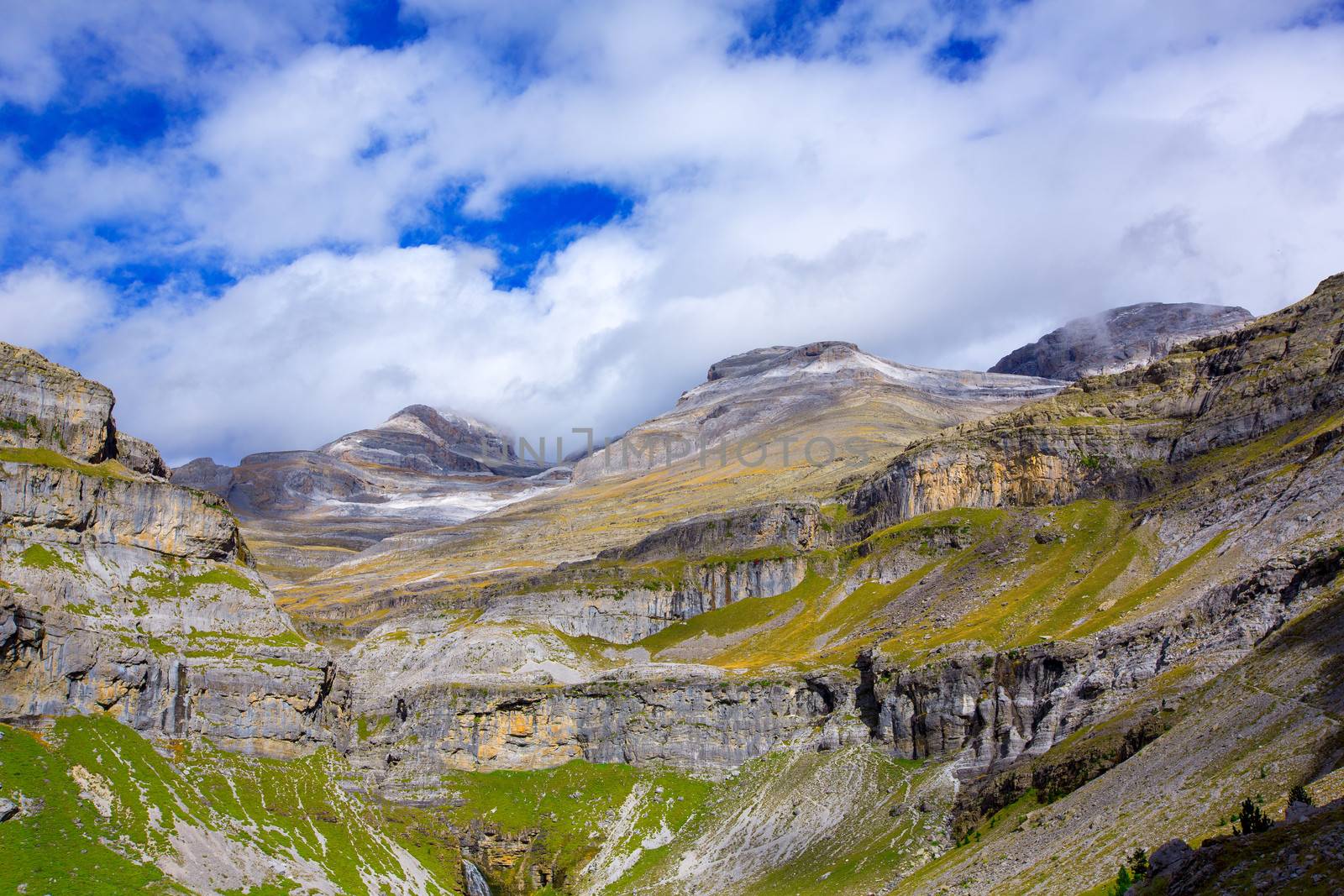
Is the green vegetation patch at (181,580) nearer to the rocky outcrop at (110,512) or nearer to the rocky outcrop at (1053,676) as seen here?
the rocky outcrop at (110,512)

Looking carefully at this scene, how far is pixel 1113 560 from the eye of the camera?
137 metres

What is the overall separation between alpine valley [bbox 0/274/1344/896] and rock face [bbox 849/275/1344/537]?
2.59 ft

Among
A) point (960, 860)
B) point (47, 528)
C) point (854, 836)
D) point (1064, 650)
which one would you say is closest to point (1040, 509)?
point (1064, 650)

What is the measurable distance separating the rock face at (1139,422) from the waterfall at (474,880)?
94772 mm

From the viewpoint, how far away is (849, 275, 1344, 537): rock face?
5935 inches

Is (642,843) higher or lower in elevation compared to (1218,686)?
lower

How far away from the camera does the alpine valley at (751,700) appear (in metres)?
88.5

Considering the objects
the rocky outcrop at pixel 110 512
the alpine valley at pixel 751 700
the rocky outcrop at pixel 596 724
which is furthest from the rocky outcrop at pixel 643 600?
the rocky outcrop at pixel 110 512

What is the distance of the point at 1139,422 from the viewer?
572 feet

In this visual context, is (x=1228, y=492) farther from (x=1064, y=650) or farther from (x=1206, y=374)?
(x=1206, y=374)

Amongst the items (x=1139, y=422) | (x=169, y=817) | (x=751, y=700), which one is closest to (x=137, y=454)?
(x=169, y=817)

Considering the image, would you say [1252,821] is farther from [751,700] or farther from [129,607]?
[129,607]

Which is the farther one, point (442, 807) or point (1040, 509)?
point (1040, 509)

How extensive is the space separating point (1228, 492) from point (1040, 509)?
3492 centimetres
